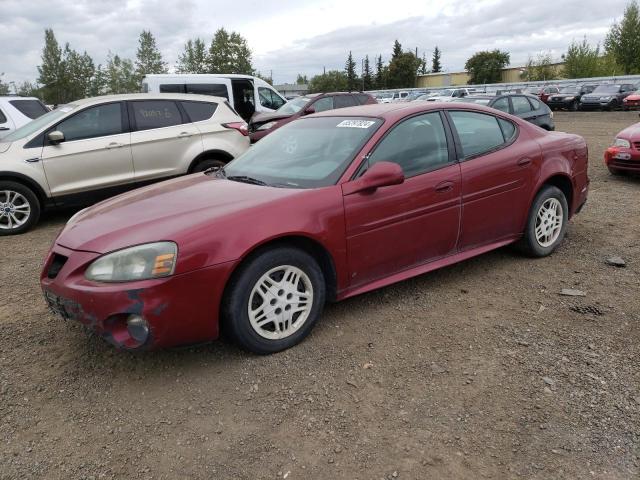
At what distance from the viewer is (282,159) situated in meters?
3.91

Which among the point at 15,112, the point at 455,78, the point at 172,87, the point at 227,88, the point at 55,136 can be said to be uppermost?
the point at 455,78

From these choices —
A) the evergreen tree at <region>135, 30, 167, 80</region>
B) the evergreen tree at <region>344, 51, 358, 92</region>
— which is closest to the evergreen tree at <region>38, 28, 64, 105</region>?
→ the evergreen tree at <region>135, 30, 167, 80</region>

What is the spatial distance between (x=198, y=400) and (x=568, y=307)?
8.65 ft

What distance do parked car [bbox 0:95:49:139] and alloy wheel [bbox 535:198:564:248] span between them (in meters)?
8.81

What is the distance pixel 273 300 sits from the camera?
3145 millimetres

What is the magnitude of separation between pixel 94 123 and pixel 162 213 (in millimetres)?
4447

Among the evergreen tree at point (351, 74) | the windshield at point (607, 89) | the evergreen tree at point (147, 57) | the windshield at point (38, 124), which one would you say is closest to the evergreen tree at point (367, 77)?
the evergreen tree at point (351, 74)

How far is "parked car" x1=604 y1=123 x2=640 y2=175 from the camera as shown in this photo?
307 inches

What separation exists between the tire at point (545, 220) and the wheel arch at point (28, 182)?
223 inches

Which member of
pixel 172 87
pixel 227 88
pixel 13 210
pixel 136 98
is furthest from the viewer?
pixel 227 88

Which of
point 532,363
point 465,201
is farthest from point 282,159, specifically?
point 532,363

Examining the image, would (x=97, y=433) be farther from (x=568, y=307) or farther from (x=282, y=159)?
(x=568, y=307)

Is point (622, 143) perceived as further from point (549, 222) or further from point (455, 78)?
point (455, 78)

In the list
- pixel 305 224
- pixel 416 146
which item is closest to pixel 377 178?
pixel 305 224
